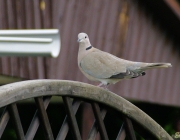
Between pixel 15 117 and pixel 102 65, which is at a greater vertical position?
pixel 15 117

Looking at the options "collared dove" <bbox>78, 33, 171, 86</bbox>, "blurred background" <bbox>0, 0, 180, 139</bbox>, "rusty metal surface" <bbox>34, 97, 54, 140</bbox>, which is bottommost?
"blurred background" <bbox>0, 0, 180, 139</bbox>

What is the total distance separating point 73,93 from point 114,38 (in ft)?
21.8

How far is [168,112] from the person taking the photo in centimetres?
1225

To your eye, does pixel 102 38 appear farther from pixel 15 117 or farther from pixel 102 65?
pixel 15 117

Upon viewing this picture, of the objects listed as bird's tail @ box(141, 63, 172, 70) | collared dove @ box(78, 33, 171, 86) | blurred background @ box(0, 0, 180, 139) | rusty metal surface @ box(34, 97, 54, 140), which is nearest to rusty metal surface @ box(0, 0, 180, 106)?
blurred background @ box(0, 0, 180, 139)

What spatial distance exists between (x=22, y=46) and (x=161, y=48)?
899 centimetres

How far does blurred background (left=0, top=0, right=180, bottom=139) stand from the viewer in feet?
27.1

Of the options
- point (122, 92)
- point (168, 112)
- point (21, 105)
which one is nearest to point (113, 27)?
point (122, 92)

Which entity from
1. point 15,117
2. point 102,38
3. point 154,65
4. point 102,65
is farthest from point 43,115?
point 102,38

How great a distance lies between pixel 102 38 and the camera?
9727 millimetres

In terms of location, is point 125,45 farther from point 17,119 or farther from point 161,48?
point 17,119

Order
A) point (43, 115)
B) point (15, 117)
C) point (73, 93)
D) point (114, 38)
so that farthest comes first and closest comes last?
1. point (114, 38)
2. point (73, 93)
3. point (43, 115)
4. point (15, 117)

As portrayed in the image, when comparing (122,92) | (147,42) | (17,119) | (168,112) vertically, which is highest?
(17,119)

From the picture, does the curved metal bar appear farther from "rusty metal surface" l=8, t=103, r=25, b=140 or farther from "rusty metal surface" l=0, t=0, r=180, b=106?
"rusty metal surface" l=0, t=0, r=180, b=106
